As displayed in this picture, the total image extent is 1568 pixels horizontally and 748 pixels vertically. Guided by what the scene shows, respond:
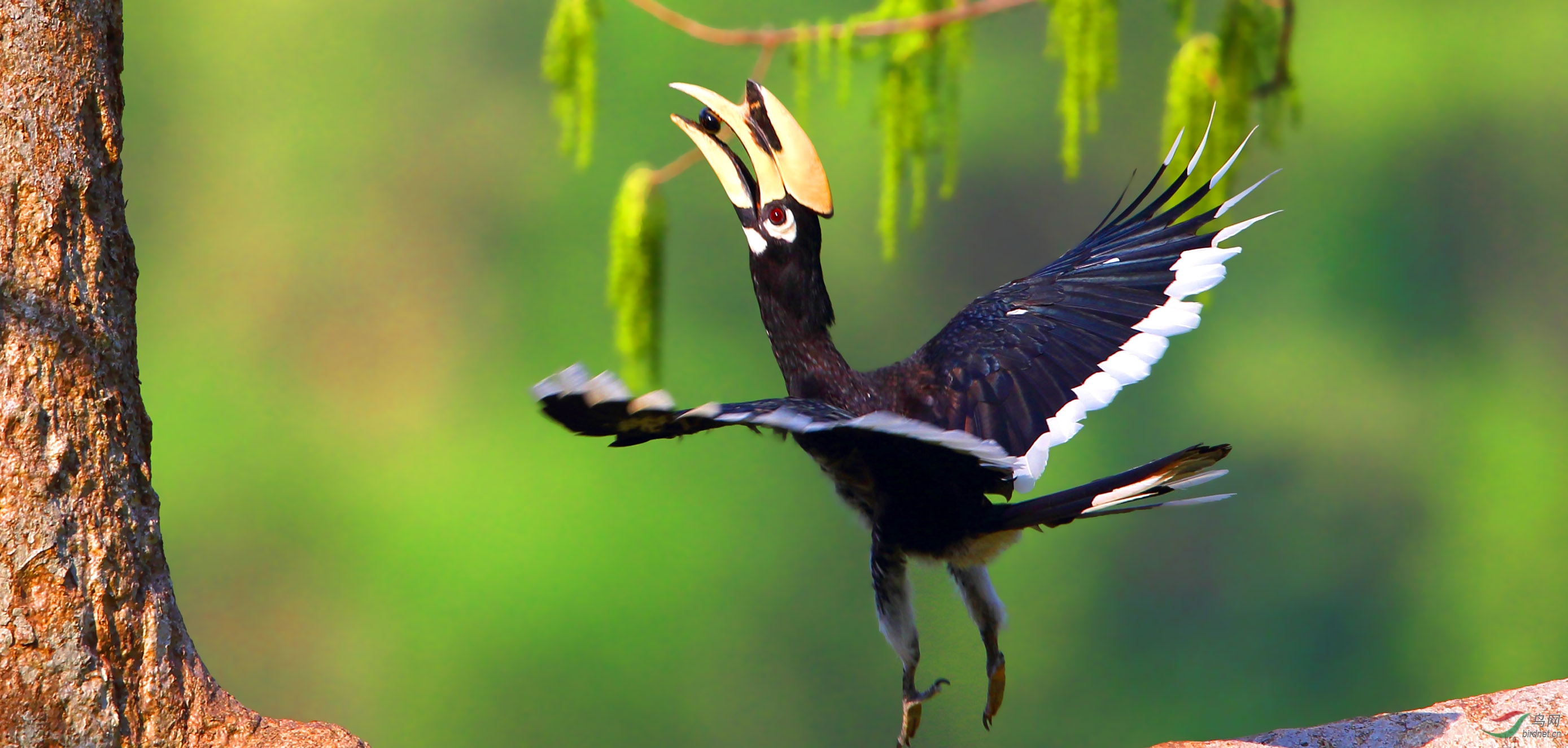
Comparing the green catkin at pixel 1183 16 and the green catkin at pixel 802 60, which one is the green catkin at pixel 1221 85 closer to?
the green catkin at pixel 1183 16

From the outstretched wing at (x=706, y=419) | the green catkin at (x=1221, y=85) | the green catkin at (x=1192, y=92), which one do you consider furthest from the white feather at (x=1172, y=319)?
the green catkin at (x=1192, y=92)

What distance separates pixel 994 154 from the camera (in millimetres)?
13430

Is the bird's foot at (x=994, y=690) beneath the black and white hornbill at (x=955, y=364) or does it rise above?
beneath

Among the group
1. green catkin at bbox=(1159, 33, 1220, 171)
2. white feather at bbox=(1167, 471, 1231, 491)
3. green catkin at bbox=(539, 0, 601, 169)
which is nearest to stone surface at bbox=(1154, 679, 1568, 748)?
white feather at bbox=(1167, 471, 1231, 491)

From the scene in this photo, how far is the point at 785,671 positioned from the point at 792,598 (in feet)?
2.69

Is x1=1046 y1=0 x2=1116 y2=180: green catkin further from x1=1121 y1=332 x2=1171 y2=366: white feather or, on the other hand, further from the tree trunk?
the tree trunk

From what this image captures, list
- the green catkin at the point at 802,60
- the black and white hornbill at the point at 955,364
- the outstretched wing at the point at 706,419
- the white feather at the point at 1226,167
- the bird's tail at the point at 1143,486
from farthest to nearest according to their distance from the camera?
the green catkin at the point at 802,60, the white feather at the point at 1226,167, the black and white hornbill at the point at 955,364, the bird's tail at the point at 1143,486, the outstretched wing at the point at 706,419

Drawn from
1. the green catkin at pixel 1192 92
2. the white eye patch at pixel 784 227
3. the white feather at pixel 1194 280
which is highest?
the green catkin at pixel 1192 92

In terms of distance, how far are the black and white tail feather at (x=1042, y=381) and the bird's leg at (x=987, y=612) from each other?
276mm

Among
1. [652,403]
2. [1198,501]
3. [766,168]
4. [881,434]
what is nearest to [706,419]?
[652,403]

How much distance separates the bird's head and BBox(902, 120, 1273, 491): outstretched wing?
0.35 metres

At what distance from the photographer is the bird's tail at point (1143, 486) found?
5.16 ft

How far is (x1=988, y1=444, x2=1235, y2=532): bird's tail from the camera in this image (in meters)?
1.57

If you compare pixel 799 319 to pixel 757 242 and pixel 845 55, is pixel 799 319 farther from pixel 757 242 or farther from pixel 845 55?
pixel 845 55
